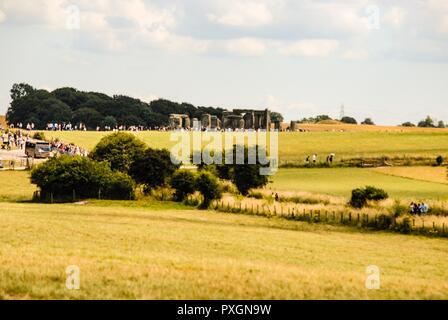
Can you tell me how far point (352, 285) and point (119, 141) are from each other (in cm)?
5729

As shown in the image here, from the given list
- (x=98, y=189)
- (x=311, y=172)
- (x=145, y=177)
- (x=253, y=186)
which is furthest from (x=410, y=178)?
(x=98, y=189)

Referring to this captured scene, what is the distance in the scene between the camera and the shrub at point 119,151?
250 ft

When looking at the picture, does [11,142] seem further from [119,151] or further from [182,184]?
[182,184]

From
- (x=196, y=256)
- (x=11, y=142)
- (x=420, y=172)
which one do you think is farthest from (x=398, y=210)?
(x=11, y=142)

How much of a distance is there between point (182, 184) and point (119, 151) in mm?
12434

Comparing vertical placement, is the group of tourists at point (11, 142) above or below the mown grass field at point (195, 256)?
above

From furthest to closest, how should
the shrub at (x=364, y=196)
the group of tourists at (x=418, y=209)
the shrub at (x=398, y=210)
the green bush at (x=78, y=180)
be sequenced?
the green bush at (x=78, y=180) → the shrub at (x=364, y=196) → the group of tourists at (x=418, y=209) → the shrub at (x=398, y=210)

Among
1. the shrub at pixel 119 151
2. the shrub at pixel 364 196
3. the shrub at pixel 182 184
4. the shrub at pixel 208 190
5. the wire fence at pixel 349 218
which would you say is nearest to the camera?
the wire fence at pixel 349 218

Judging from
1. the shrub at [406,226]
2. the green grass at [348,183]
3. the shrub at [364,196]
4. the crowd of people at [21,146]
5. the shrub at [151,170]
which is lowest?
the shrub at [406,226]

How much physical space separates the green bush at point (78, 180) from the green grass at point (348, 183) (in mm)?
16038

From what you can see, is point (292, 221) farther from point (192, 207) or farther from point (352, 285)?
point (352, 285)

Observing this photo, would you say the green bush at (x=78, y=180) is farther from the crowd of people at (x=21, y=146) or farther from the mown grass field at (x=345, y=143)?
the mown grass field at (x=345, y=143)

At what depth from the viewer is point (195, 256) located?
103 feet

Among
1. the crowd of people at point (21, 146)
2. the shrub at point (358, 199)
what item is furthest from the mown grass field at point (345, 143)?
the shrub at point (358, 199)
